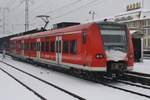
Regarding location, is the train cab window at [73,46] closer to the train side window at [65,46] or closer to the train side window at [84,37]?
the train side window at [65,46]

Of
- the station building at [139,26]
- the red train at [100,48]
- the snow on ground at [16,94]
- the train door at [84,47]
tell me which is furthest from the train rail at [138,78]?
the station building at [139,26]

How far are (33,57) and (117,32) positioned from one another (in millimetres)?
12961

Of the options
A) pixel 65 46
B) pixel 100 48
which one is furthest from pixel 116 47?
pixel 65 46

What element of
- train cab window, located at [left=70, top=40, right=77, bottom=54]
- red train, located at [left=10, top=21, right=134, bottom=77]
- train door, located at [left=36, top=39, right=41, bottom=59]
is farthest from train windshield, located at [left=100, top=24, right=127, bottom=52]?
train door, located at [left=36, top=39, right=41, bottom=59]

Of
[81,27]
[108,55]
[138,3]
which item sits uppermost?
[138,3]

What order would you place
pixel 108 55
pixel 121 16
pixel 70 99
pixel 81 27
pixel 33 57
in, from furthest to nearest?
pixel 121 16 < pixel 33 57 < pixel 81 27 < pixel 108 55 < pixel 70 99

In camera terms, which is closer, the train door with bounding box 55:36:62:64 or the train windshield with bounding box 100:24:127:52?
the train windshield with bounding box 100:24:127:52

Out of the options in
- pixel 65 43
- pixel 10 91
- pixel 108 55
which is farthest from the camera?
pixel 65 43

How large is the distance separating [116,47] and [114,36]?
1.79ft

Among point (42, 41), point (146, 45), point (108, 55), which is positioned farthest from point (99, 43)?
point (146, 45)

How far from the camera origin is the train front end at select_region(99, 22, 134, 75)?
15.5m

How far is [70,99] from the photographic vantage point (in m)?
11.1

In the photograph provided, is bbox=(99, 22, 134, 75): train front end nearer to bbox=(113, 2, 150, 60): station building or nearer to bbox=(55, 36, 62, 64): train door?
bbox=(55, 36, 62, 64): train door

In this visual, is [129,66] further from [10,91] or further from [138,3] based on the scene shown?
[138,3]
